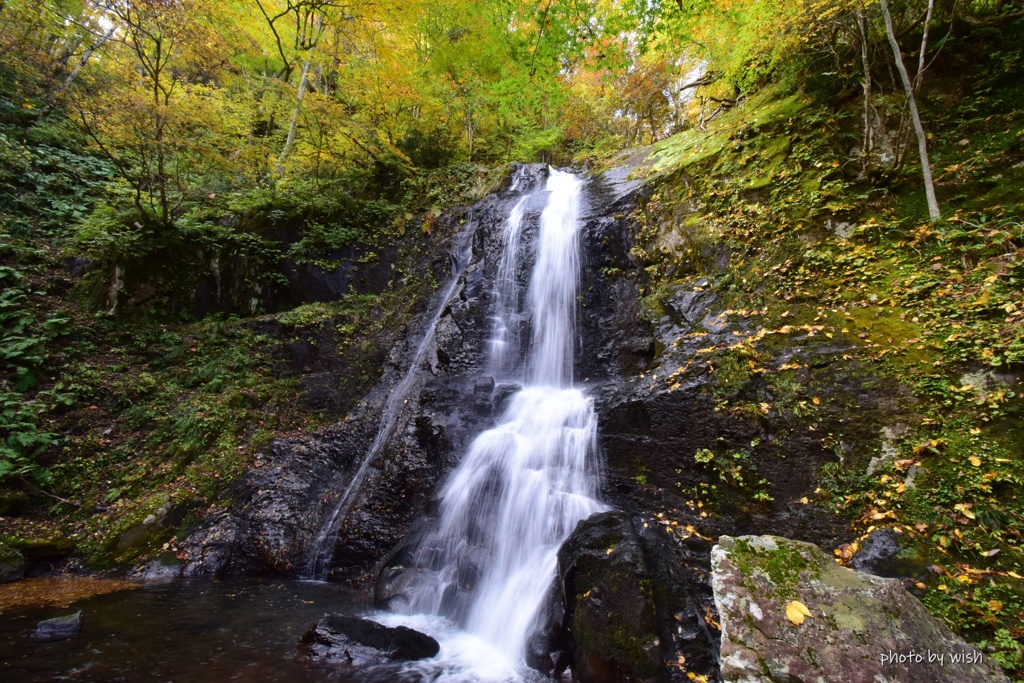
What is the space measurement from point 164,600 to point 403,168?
38.4ft

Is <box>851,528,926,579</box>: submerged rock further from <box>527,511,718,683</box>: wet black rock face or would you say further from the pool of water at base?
the pool of water at base

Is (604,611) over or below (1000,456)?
below

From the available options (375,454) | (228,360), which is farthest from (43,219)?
(375,454)

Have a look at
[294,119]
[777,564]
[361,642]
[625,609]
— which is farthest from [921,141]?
[294,119]

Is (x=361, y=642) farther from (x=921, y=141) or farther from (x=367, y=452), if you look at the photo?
(x=921, y=141)

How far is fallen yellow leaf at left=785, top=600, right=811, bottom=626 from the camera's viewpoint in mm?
2640

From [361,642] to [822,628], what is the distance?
4.05m

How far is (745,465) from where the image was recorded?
4605 millimetres

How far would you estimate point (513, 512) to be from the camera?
5.71 meters

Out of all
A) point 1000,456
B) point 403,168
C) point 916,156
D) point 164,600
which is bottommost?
point 164,600

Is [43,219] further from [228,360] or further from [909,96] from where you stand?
[909,96]

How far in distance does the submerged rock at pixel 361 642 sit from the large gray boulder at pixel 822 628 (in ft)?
10.2

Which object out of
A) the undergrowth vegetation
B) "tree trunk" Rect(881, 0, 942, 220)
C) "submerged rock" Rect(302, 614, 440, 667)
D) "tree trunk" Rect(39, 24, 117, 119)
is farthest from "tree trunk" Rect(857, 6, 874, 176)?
"tree trunk" Rect(39, 24, 117, 119)

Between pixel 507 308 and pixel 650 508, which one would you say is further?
pixel 507 308
